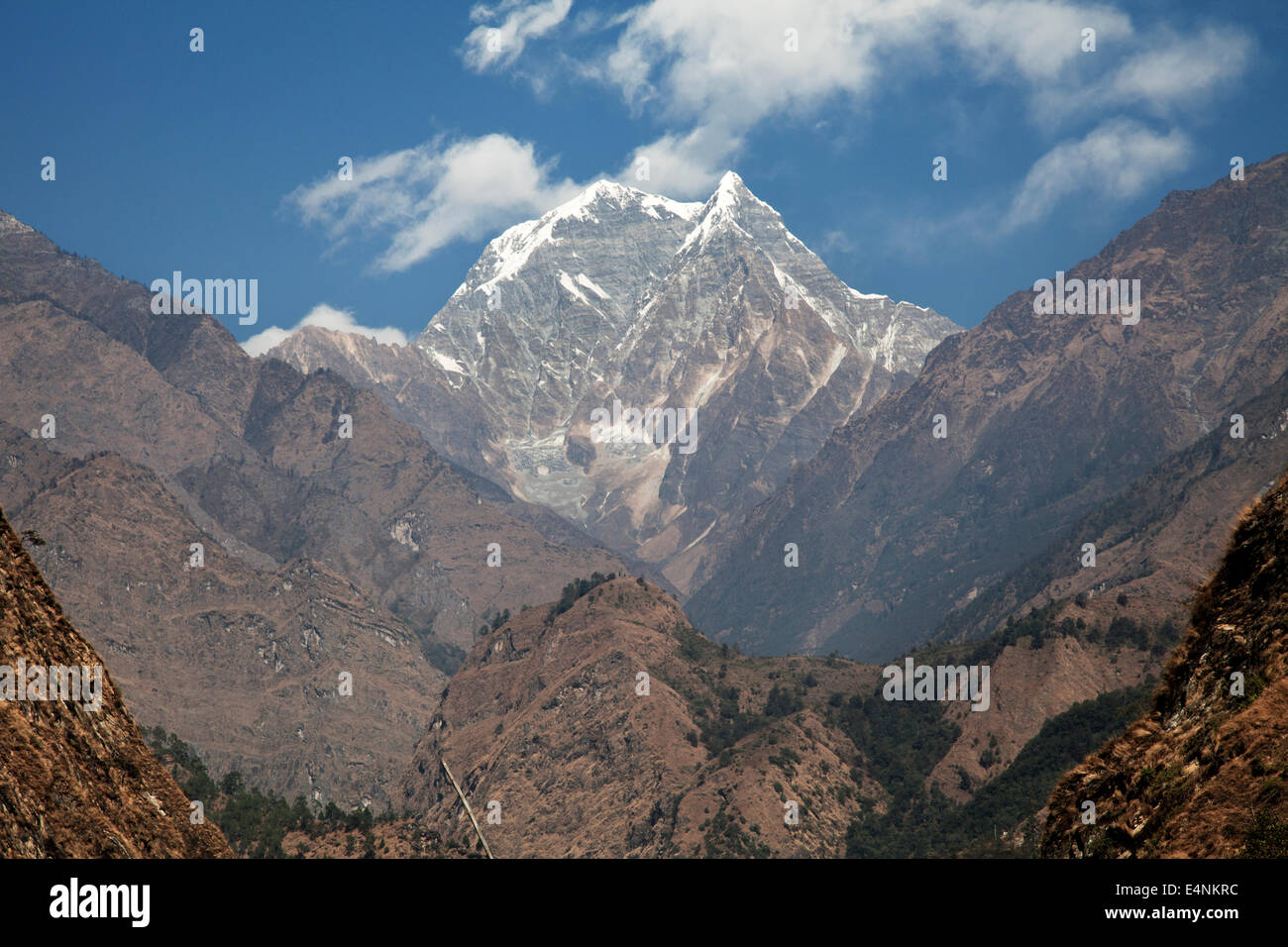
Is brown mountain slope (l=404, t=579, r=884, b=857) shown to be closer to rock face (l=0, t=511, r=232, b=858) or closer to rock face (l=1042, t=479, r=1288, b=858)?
rock face (l=0, t=511, r=232, b=858)

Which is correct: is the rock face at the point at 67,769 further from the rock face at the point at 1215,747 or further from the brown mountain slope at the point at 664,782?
the brown mountain slope at the point at 664,782

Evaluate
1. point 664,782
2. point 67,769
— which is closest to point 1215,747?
point 67,769

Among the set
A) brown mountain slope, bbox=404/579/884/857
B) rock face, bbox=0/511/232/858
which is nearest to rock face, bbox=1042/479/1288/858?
rock face, bbox=0/511/232/858

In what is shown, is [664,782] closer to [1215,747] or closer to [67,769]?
[67,769]

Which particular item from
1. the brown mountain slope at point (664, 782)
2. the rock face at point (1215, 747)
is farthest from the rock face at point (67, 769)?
the brown mountain slope at point (664, 782)

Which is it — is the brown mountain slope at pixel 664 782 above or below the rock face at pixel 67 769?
below
